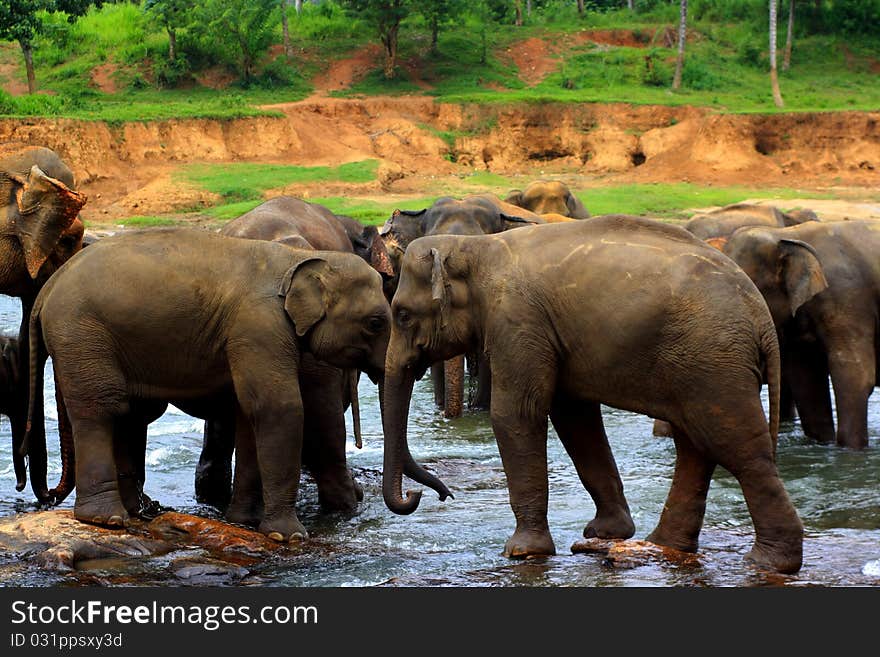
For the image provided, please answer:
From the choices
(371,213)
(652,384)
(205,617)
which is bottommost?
(371,213)

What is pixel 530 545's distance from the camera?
645cm

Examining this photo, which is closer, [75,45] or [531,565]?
[531,565]

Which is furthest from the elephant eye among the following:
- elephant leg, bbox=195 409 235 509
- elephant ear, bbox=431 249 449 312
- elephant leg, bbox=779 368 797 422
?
elephant leg, bbox=779 368 797 422

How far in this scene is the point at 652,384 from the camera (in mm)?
6074

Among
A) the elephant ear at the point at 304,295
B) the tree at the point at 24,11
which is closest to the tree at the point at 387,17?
the tree at the point at 24,11

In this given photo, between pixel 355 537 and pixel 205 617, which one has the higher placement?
pixel 205 617

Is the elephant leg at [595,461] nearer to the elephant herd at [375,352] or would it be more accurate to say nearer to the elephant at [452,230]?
the elephant herd at [375,352]

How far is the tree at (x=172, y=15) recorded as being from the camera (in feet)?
120

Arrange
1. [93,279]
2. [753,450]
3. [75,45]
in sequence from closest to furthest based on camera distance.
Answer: [753,450] → [93,279] → [75,45]

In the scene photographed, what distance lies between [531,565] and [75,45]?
35228 millimetres

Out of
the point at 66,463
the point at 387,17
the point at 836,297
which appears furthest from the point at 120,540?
the point at 387,17

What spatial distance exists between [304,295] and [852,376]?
14.7 feet

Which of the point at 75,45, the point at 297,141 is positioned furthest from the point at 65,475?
the point at 75,45

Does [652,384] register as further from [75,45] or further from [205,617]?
[75,45]
